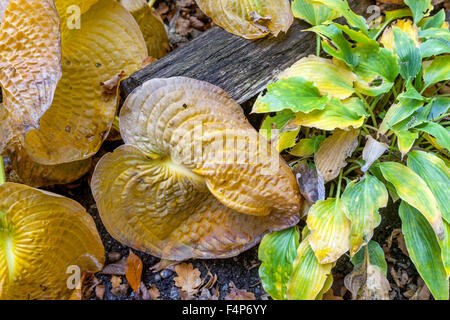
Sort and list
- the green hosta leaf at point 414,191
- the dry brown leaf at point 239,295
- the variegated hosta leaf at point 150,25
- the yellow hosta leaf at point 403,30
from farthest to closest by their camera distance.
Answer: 1. the variegated hosta leaf at point 150,25
2. the yellow hosta leaf at point 403,30
3. the dry brown leaf at point 239,295
4. the green hosta leaf at point 414,191

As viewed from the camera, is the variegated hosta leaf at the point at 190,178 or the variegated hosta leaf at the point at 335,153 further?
the variegated hosta leaf at the point at 335,153

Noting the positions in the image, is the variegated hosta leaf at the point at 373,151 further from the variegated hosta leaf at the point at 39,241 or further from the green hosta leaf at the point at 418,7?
the variegated hosta leaf at the point at 39,241

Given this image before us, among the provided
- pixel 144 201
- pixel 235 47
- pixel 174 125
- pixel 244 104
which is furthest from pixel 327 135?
pixel 144 201

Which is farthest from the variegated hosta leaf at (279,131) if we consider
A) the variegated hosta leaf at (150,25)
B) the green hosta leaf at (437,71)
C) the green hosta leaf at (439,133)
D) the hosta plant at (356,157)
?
the variegated hosta leaf at (150,25)

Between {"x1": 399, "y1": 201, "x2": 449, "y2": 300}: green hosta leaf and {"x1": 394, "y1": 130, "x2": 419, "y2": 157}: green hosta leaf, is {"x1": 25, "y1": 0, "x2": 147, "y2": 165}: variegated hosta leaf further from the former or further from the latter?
{"x1": 399, "y1": 201, "x2": 449, "y2": 300}: green hosta leaf

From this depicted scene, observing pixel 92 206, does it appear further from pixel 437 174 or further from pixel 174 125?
pixel 437 174

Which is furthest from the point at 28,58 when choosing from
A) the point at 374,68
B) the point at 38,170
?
the point at 374,68

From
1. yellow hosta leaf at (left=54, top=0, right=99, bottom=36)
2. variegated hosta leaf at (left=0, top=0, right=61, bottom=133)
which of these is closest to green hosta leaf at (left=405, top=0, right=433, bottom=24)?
yellow hosta leaf at (left=54, top=0, right=99, bottom=36)
